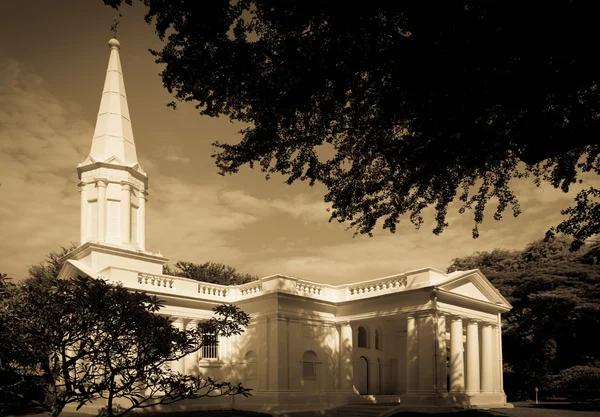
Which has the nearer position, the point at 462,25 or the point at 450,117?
the point at 462,25

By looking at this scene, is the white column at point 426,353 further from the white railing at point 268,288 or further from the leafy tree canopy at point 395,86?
the leafy tree canopy at point 395,86

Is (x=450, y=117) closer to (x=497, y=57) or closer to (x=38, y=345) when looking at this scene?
(x=497, y=57)

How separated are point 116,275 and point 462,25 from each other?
1909cm

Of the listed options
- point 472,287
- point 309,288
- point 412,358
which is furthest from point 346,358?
point 472,287

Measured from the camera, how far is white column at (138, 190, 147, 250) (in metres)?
28.3

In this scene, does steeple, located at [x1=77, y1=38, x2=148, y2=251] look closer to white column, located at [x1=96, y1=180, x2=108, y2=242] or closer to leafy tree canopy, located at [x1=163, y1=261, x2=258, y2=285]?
white column, located at [x1=96, y1=180, x2=108, y2=242]

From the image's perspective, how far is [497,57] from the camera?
31.0ft

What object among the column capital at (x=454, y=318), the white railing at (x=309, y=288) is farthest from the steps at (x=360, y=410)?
the white railing at (x=309, y=288)

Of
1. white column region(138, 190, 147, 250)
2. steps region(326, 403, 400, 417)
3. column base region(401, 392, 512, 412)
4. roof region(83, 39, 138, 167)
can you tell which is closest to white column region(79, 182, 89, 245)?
roof region(83, 39, 138, 167)

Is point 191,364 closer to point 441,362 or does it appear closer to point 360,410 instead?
point 360,410

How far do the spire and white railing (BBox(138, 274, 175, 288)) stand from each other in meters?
6.34

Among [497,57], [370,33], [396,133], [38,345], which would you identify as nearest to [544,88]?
[497,57]

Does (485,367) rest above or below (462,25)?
below

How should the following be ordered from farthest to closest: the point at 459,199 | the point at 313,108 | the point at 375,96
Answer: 1. the point at 459,199
2. the point at 313,108
3. the point at 375,96
